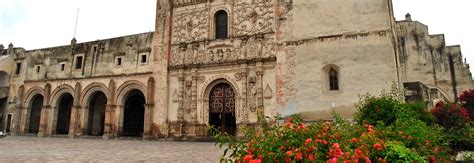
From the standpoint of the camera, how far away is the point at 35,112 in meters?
24.9

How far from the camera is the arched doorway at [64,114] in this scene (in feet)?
77.9

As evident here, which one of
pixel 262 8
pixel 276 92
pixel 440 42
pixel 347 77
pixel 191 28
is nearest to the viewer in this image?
pixel 347 77

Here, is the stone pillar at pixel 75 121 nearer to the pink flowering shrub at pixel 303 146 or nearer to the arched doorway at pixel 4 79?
the arched doorway at pixel 4 79

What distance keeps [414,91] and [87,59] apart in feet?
69.6

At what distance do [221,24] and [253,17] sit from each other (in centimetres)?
232

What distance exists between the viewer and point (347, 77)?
15320 millimetres

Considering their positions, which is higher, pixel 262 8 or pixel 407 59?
pixel 262 8

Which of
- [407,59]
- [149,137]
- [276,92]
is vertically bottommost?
[149,137]

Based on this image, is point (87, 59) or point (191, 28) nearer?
point (191, 28)

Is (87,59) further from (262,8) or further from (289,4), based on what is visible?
(289,4)

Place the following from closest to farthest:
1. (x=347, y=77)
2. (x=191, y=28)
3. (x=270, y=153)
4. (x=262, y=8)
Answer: (x=270, y=153) → (x=347, y=77) → (x=262, y=8) → (x=191, y=28)

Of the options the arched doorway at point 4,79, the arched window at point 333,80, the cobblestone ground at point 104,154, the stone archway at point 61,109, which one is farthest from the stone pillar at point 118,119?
the arched window at point 333,80

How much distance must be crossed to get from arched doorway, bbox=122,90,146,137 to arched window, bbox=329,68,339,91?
12.5 meters

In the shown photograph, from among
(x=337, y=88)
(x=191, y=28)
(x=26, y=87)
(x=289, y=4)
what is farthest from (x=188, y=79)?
(x=26, y=87)
